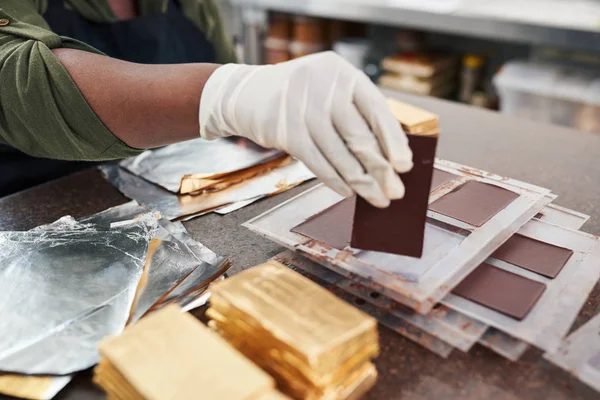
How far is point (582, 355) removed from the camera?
797mm

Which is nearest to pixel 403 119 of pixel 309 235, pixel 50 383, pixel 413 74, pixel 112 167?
pixel 309 235

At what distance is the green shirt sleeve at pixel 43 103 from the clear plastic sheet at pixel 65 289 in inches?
6.4

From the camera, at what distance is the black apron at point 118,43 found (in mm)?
1474

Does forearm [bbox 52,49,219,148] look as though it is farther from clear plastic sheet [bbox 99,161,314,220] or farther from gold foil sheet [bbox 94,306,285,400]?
gold foil sheet [bbox 94,306,285,400]

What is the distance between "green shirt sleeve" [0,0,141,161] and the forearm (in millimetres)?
26

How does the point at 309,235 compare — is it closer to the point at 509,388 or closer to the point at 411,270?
the point at 411,270

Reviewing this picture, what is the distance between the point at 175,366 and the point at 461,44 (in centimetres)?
308

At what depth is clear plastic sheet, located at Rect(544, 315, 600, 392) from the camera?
0.77 metres

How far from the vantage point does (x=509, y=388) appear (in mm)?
764

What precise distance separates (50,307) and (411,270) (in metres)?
0.60

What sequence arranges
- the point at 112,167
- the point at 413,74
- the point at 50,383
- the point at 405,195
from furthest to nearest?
the point at 413,74 → the point at 112,167 → the point at 405,195 → the point at 50,383

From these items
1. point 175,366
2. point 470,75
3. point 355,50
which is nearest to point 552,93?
point 470,75

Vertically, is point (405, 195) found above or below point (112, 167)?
above

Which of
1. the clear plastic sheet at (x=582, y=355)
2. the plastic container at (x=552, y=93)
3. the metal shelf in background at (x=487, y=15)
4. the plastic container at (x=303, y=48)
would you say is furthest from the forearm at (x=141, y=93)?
the plastic container at (x=303, y=48)
